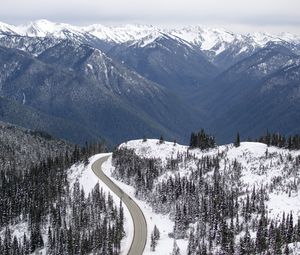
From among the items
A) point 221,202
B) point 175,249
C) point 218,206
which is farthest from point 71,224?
point 221,202

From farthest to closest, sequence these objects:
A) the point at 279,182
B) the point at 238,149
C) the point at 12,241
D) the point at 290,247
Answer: the point at 238,149 < the point at 12,241 < the point at 279,182 < the point at 290,247

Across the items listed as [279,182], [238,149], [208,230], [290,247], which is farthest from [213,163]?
[290,247]

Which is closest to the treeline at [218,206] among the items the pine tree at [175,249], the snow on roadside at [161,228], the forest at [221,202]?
the forest at [221,202]

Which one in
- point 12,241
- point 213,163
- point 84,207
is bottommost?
point 12,241

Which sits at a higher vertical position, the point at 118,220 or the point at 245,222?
the point at 245,222

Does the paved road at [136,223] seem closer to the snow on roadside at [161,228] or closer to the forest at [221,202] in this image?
the snow on roadside at [161,228]

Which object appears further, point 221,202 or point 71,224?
point 71,224

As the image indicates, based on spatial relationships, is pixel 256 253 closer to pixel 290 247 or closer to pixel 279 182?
pixel 290 247

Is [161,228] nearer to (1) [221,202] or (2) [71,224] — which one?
(1) [221,202]

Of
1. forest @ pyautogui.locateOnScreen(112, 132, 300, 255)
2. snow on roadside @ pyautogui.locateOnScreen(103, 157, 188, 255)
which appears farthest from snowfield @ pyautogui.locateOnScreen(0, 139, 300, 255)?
forest @ pyautogui.locateOnScreen(112, 132, 300, 255)
